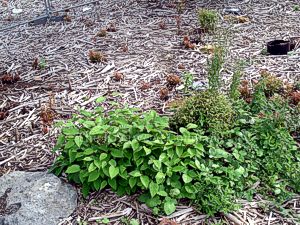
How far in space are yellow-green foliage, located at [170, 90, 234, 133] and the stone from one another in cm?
97

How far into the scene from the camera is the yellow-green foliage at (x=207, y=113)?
3.11 m

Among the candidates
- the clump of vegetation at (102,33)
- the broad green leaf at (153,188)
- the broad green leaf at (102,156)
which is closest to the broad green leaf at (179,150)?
the broad green leaf at (153,188)

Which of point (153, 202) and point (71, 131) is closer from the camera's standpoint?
point (153, 202)

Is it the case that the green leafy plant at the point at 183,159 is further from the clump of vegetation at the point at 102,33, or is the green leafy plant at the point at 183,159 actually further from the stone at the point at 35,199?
the clump of vegetation at the point at 102,33

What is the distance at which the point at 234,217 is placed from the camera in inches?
104

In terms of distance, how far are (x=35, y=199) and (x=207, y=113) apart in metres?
1.35

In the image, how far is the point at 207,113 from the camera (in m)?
3.14

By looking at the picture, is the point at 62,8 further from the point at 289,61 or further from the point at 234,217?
the point at 234,217

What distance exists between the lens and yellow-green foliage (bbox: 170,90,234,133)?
10.2ft

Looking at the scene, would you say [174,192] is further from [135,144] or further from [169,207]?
[135,144]

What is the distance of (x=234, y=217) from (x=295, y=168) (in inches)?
23.1

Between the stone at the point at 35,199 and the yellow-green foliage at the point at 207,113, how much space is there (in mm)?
968

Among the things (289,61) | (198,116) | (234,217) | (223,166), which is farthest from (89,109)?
(289,61)

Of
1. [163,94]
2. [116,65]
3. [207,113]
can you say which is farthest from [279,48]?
[207,113]
